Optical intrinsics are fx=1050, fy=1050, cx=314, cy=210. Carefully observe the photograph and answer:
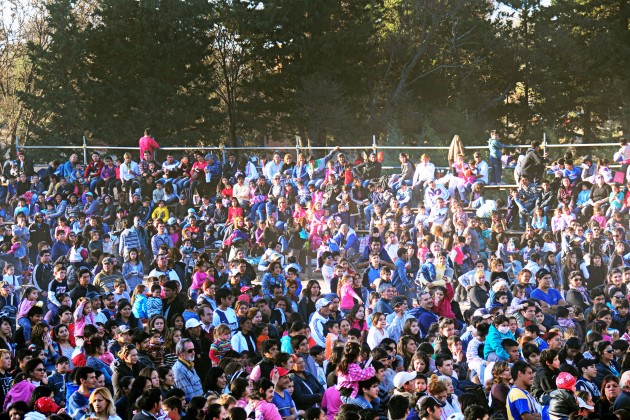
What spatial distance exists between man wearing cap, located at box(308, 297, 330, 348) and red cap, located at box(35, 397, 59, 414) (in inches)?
165

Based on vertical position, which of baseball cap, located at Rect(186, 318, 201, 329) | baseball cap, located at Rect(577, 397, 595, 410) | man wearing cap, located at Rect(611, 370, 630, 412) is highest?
baseball cap, located at Rect(186, 318, 201, 329)

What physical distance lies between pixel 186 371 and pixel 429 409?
3.10 m

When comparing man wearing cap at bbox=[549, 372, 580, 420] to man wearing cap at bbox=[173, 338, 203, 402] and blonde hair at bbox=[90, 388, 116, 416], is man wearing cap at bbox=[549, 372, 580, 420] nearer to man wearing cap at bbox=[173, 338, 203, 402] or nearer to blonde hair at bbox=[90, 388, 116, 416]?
man wearing cap at bbox=[173, 338, 203, 402]

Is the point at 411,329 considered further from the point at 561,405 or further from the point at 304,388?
the point at 561,405

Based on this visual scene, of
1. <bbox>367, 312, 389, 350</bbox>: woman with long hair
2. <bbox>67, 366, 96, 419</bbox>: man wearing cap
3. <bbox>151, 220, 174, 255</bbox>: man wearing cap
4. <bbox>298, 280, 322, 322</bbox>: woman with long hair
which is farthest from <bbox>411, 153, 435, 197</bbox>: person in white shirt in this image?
<bbox>67, 366, 96, 419</bbox>: man wearing cap

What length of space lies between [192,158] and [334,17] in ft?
44.3

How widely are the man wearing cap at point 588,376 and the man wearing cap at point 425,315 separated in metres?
2.87

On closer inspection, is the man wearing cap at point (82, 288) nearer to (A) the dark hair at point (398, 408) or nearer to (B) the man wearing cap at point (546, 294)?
(B) the man wearing cap at point (546, 294)

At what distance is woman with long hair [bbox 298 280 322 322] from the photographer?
1476cm

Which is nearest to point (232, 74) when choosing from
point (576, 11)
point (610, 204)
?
point (576, 11)

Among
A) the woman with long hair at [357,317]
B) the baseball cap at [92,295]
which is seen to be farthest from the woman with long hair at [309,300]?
the baseball cap at [92,295]

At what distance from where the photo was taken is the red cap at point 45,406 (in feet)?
31.3

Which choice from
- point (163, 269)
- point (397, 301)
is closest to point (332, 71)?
point (163, 269)

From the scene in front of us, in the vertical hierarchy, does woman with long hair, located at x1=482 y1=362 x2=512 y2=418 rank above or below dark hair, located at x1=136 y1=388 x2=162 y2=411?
below
